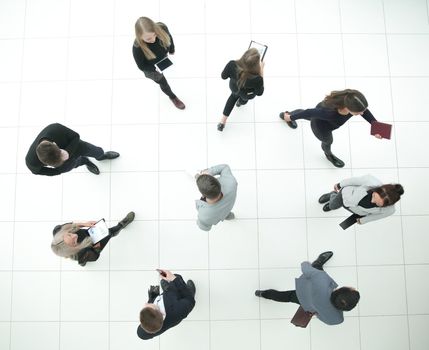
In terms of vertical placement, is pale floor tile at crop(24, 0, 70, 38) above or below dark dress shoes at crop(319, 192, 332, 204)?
above

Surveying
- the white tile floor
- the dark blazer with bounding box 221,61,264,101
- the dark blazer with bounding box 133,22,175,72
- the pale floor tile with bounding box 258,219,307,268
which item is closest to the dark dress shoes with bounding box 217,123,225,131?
the white tile floor

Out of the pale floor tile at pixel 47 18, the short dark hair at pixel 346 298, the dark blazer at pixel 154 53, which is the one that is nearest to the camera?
the short dark hair at pixel 346 298

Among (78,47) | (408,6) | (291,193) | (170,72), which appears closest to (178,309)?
(291,193)

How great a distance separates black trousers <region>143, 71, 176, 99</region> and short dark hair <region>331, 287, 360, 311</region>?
2.77 meters

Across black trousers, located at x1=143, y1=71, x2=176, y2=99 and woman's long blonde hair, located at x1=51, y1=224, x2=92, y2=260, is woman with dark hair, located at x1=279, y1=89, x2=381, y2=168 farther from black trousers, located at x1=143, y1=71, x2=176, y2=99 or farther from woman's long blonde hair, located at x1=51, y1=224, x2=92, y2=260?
woman's long blonde hair, located at x1=51, y1=224, x2=92, y2=260

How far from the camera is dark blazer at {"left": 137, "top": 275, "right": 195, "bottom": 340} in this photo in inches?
114

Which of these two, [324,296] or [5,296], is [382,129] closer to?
[324,296]

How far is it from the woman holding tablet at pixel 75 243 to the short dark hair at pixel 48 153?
0.67 metres

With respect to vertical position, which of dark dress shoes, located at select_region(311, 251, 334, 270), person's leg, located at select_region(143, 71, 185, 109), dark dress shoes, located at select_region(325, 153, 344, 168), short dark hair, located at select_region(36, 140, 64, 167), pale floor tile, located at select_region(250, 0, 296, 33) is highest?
pale floor tile, located at select_region(250, 0, 296, 33)

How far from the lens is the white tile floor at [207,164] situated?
3.89m

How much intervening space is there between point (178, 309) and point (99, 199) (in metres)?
1.78

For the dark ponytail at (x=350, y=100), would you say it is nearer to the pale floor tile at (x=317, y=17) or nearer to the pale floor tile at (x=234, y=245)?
the pale floor tile at (x=234, y=245)

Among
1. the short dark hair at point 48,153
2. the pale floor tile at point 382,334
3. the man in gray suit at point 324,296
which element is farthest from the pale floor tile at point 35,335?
the pale floor tile at point 382,334

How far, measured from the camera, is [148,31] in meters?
3.03
